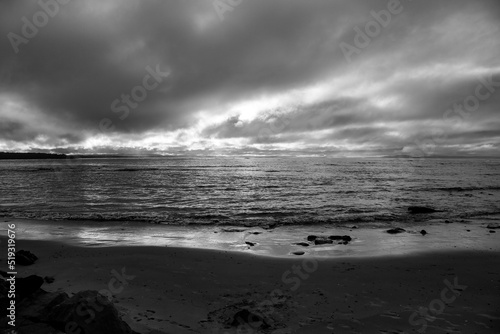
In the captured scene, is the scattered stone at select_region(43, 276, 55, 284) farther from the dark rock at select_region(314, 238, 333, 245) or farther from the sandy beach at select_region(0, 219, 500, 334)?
the dark rock at select_region(314, 238, 333, 245)

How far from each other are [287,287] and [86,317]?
6.00 meters

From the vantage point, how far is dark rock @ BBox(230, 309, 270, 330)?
7.18m

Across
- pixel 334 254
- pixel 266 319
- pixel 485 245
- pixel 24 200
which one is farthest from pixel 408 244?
pixel 24 200

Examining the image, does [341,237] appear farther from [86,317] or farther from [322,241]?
[86,317]

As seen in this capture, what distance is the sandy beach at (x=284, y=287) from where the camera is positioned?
24.5ft

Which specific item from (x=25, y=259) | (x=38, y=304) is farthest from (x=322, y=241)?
(x=25, y=259)

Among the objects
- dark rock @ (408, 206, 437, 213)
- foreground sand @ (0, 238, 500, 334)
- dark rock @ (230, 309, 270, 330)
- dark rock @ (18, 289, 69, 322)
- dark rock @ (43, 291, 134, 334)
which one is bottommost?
dark rock @ (408, 206, 437, 213)

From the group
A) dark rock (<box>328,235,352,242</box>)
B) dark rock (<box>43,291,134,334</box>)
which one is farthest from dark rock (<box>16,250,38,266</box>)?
dark rock (<box>328,235,352,242</box>)

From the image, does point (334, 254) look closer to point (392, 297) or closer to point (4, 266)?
point (392, 297)

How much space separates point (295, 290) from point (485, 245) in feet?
39.6

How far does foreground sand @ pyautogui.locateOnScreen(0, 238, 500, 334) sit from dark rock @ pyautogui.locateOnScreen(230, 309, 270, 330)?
271 mm

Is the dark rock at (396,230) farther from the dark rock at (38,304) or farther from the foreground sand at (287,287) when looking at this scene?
the dark rock at (38,304)

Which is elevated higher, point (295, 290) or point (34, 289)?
point (34, 289)

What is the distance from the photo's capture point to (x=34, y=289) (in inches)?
287
